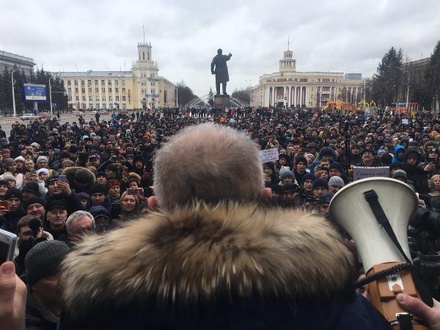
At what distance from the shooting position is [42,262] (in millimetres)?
2572

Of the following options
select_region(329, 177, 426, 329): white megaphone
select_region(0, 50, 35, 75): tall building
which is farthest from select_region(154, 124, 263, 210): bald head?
select_region(0, 50, 35, 75): tall building

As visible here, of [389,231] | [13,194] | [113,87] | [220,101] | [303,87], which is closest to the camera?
[389,231]

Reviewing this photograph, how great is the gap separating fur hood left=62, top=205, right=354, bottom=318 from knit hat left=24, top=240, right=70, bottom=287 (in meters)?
1.40

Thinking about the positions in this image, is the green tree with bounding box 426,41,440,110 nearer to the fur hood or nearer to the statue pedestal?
the statue pedestal

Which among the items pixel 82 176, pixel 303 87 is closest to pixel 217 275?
pixel 82 176

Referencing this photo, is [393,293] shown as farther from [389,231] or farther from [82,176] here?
[82,176]

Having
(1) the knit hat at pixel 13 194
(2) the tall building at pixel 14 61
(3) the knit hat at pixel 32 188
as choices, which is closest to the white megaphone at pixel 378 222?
(1) the knit hat at pixel 13 194

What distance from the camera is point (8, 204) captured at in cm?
581

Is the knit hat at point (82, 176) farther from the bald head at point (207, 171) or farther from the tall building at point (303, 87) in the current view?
the tall building at point (303, 87)

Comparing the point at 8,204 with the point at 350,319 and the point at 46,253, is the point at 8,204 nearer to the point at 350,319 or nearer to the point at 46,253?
the point at 46,253

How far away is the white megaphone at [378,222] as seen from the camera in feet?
4.55

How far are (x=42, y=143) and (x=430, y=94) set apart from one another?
53.0 m

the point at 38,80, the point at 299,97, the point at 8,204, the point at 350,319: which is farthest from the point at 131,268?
the point at 299,97

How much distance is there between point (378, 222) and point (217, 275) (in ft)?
2.49
